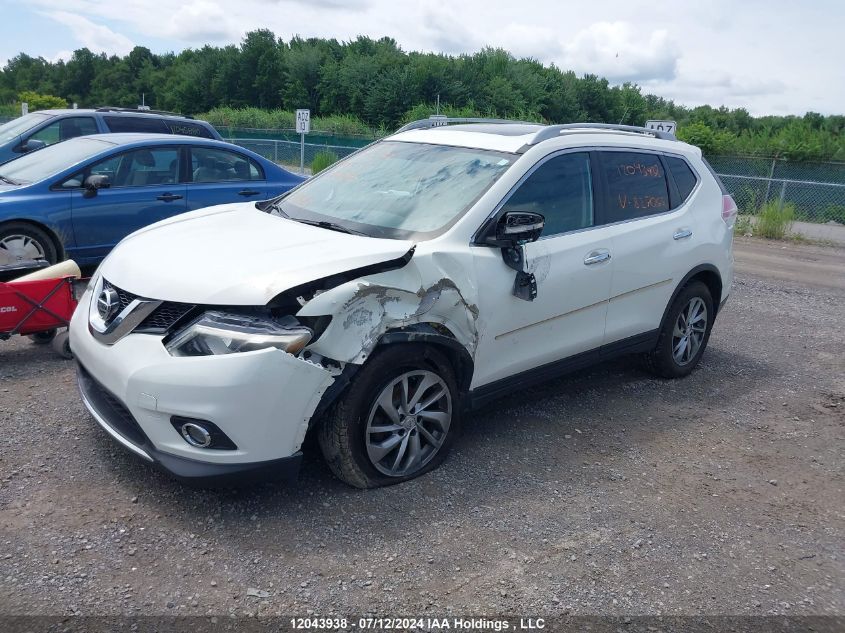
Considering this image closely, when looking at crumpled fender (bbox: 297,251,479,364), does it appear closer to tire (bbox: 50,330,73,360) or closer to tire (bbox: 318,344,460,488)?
tire (bbox: 318,344,460,488)

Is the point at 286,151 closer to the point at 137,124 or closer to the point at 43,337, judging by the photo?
the point at 137,124

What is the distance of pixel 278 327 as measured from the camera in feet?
11.2

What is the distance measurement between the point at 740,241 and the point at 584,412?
40.6 ft

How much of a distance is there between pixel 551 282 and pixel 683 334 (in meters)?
1.91

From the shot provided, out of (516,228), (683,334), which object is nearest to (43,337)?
(516,228)

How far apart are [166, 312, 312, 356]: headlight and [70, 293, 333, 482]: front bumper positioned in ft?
0.17

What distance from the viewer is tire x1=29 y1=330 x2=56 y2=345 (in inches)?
229

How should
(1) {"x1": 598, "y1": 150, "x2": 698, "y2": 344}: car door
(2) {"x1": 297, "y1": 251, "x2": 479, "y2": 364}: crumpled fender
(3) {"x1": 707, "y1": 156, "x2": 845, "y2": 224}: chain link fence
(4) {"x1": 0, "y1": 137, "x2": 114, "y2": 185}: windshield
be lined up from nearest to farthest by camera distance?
(2) {"x1": 297, "y1": 251, "x2": 479, "y2": 364}: crumpled fender < (1) {"x1": 598, "y1": 150, "x2": 698, "y2": 344}: car door < (4) {"x1": 0, "y1": 137, "x2": 114, "y2": 185}: windshield < (3) {"x1": 707, "y1": 156, "x2": 845, "y2": 224}: chain link fence

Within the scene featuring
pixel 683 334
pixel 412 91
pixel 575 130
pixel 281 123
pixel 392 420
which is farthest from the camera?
pixel 412 91

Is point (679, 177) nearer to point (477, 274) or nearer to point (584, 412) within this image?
point (584, 412)

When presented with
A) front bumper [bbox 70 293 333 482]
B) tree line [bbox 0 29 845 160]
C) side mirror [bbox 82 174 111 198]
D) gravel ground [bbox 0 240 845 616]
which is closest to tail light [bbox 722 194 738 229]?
gravel ground [bbox 0 240 845 616]

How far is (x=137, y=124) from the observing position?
11617 millimetres

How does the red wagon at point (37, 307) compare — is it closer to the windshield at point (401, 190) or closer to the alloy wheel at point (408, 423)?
the windshield at point (401, 190)

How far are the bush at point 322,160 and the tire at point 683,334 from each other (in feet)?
63.0
